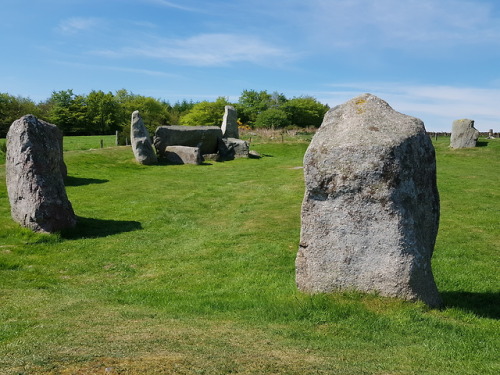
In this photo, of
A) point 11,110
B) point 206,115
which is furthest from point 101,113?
point 206,115

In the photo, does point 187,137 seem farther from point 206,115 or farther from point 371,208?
point 206,115

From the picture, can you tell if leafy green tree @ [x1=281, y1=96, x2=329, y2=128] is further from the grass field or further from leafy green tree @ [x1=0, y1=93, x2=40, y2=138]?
the grass field

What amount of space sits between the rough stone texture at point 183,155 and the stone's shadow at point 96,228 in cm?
1552

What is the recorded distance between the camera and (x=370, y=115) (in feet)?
29.1

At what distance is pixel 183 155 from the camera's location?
109 feet

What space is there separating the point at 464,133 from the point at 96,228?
103ft

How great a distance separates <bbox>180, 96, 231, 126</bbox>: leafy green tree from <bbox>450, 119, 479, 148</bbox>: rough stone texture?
4461cm

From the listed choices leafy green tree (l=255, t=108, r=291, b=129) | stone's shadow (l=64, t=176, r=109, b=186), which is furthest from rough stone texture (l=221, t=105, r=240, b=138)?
leafy green tree (l=255, t=108, r=291, b=129)

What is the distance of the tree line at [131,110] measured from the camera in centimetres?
7481

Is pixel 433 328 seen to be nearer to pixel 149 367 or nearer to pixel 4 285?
pixel 149 367

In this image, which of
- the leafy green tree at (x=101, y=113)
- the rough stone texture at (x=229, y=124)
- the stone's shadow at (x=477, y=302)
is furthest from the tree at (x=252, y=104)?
the stone's shadow at (x=477, y=302)

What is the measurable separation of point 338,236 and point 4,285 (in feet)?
24.1

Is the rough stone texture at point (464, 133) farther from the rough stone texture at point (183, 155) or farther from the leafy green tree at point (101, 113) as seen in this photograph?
the leafy green tree at point (101, 113)

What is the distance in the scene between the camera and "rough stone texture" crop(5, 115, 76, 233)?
15.5 metres
